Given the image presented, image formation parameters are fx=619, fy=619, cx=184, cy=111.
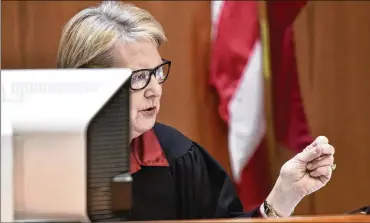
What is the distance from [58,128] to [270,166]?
1.75m

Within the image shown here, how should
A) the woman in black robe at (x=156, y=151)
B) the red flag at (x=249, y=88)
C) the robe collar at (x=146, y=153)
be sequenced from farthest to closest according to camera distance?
the red flag at (x=249, y=88), the robe collar at (x=146, y=153), the woman in black robe at (x=156, y=151)

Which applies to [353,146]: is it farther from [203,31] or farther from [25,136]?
[25,136]

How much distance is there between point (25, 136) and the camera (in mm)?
800

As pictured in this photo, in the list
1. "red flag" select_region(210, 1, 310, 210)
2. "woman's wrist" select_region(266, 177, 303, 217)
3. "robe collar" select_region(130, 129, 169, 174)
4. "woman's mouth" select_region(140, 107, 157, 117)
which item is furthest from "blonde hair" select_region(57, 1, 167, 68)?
Answer: "red flag" select_region(210, 1, 310, 210)

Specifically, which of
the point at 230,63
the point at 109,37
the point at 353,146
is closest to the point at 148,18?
the point at 109,37

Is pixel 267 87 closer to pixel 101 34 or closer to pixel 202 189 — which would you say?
pixel 202 189

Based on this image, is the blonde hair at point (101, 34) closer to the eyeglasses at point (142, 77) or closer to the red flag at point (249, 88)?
the eyeglasses at point (142, 77)

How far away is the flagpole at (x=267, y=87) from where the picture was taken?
243 centimetres

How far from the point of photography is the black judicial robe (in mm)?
1420

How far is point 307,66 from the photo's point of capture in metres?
2.49

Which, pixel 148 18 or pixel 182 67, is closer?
pixel 148 18

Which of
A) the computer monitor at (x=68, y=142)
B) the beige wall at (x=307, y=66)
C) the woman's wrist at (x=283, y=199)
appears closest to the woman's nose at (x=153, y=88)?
the woman's wrist at (x=283, y=199)

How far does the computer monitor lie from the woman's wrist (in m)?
0.49

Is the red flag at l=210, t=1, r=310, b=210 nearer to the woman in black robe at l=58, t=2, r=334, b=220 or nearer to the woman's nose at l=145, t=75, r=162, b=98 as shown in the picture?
the woman in black robe at l=58, t=2, r=334, b=220
